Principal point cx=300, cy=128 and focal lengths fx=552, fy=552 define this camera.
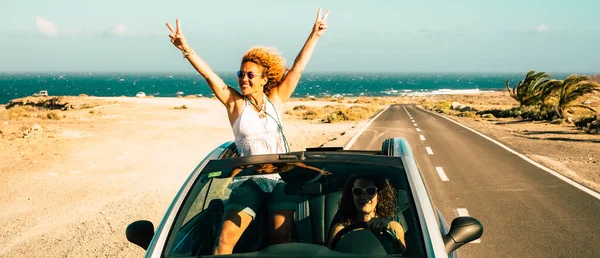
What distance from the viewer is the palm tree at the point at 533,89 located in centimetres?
3803

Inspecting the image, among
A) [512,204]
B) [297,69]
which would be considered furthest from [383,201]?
[512,204]

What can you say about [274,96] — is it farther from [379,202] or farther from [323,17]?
[379,202]

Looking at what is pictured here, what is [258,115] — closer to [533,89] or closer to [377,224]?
[377,224]

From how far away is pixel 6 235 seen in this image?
7.25m

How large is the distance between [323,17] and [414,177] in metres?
2.03

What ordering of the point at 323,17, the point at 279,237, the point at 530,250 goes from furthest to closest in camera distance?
the point at 530,250, the point at 323,17, the point at 279,237

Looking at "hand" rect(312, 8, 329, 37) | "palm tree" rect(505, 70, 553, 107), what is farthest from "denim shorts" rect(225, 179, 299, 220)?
"palm tree" rect(505, 70, 553, 107)

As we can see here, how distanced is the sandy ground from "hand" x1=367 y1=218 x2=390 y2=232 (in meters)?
3.71

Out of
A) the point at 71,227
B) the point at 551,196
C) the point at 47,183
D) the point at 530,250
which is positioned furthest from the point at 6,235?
the point at 551,196

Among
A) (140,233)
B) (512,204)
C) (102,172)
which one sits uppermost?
(140,233)

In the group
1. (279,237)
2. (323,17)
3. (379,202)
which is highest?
(323,17)

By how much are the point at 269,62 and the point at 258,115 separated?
16.6 inches

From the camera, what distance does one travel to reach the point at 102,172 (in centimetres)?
1279

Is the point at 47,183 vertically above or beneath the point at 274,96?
beneath
